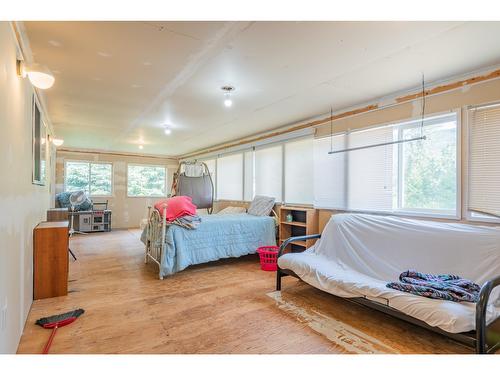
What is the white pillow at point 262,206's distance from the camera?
4.82 m

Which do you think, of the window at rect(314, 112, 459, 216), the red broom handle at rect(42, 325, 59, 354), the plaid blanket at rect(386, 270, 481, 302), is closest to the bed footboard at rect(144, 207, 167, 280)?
the red broom handle at rect(42, 325, 59, 354)

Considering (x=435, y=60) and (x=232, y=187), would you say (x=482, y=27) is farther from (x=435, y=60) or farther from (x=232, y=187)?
(x=232, y=187)

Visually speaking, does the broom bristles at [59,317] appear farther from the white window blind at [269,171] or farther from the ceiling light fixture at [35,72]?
the white window blind at [269,171]

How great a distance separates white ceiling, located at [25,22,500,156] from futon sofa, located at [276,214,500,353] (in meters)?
1.46

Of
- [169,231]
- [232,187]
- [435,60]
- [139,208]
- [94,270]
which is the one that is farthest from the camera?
[139,208]

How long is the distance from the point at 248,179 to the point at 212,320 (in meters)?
3.74

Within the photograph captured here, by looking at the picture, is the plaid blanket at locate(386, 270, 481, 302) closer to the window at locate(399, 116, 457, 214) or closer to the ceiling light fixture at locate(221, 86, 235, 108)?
the window at locate(399, 116, 457, 214)

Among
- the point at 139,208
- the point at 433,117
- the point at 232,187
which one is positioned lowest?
the point at 139,208

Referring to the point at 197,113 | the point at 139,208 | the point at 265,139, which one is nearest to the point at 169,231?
the point at 197,113

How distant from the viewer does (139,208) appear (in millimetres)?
8469

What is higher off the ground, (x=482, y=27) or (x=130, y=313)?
(x=482, y=27)

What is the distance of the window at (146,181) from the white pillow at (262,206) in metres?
4.79

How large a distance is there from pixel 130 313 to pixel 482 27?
3529 millimetres
